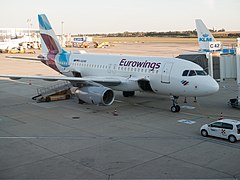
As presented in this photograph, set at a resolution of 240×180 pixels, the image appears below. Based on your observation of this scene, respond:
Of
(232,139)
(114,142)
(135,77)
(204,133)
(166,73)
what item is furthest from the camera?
(135,77)

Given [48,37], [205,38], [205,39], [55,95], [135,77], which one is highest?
[205,38]

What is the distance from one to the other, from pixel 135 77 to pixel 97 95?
3410 millimetres

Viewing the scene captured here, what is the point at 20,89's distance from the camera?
3400 centimetres

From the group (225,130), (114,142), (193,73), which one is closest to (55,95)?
(193,73)

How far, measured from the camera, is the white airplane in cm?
2159

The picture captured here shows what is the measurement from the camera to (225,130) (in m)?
16.4

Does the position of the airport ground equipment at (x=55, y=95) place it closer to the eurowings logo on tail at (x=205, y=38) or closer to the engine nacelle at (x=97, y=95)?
the engine nacelle at (x=97, y=95)

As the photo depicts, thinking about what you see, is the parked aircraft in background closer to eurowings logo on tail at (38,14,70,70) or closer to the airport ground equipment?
eurowings logo on tail at (38,14,70,70)

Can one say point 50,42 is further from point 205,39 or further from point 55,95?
point 205,39

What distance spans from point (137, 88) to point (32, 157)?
452 inches

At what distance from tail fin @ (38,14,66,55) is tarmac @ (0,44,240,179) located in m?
7.51

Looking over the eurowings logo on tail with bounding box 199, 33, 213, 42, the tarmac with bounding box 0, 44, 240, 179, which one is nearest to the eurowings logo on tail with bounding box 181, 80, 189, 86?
the tarmac with bounding box 0, 44, 240, 179

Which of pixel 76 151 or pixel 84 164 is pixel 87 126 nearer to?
pixel 76 151

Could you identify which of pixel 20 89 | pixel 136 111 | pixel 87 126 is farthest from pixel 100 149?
pixel 20 89
